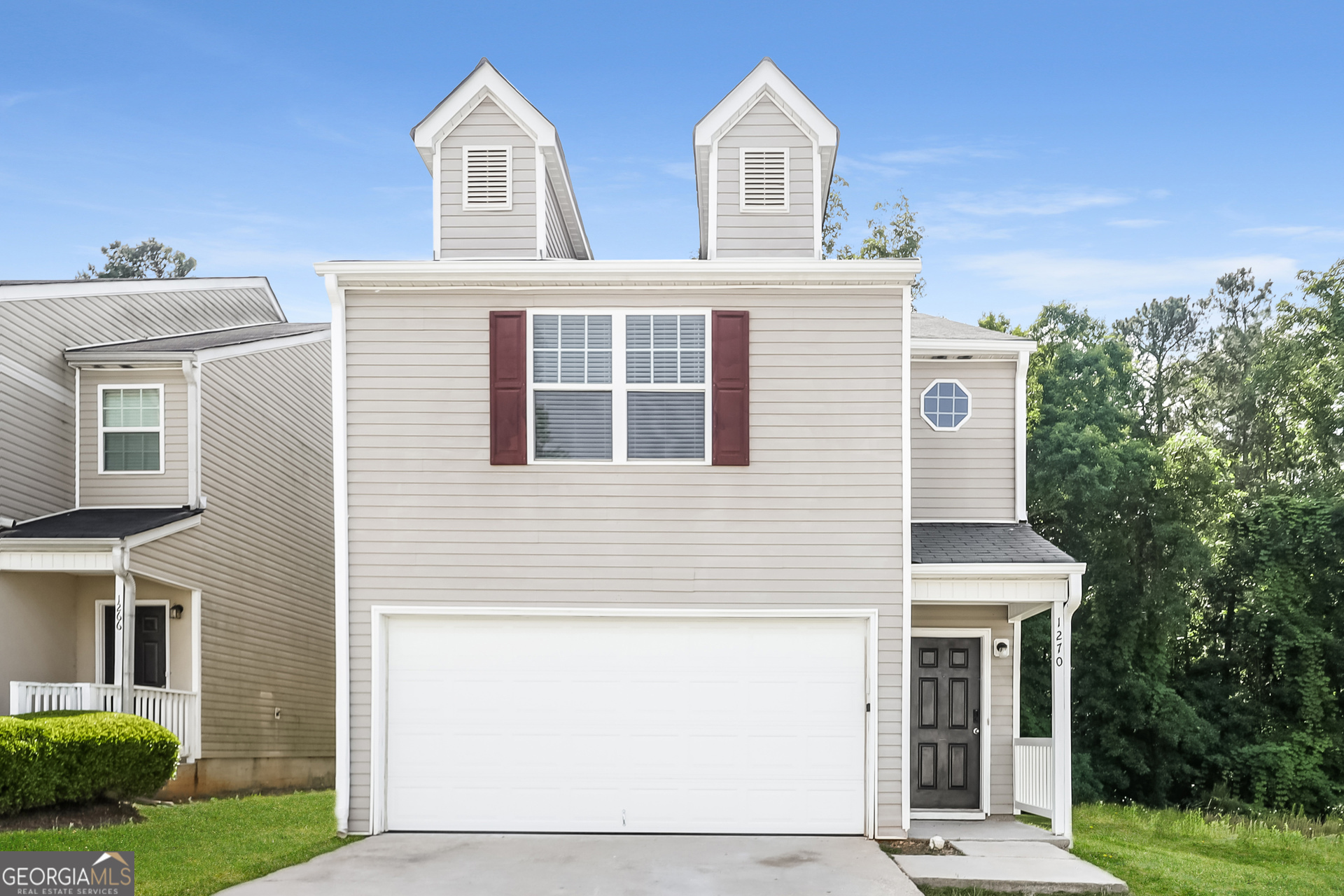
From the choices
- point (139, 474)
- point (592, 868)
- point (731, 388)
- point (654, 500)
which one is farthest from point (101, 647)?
point (731, 388)

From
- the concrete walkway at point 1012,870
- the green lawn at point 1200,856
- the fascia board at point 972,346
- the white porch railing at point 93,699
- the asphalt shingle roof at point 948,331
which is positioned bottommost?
the green lawn at point 1200,856

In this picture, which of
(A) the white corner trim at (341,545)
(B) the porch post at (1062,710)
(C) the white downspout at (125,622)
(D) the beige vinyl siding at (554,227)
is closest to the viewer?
(A) the white corner trim at (341,545)

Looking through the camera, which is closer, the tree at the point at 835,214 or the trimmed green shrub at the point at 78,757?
the trimmed green shrub at the point at 78,757

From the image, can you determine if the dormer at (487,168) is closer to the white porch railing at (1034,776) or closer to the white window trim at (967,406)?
the white window trim at (967,406)

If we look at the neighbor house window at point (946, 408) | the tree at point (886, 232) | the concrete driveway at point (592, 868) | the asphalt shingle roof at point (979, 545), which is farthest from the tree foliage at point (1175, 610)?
the concrete driveway at point (592, 868)

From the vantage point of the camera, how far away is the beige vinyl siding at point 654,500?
9523 mm

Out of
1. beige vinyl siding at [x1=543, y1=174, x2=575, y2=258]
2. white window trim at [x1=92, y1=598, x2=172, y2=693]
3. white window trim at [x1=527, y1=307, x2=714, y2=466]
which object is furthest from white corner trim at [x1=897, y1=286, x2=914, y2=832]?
white window trim at [x1=92, y1=598, x2=172, y2=693]

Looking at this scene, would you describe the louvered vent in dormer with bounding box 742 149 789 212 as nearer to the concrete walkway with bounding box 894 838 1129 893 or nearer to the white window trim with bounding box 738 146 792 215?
the white window trim with bounding box 738 146 792 215

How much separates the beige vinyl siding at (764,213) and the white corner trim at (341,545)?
3.66 m

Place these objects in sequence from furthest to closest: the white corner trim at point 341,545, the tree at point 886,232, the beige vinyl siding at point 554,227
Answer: the tree at point 886,232, the beige vinyl siding at point 554,227, the white corner trim at point 341,545

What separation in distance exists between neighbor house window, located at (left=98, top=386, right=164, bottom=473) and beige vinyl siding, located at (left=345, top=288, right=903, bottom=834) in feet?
18.1

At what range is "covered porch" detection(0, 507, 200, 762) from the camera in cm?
1155

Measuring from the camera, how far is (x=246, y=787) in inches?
571

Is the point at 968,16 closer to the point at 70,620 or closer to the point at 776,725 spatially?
the point at 776,725
